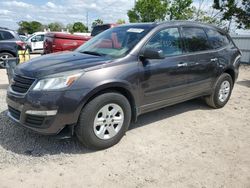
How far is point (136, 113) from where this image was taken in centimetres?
423

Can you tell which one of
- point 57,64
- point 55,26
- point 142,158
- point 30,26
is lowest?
point 142,158

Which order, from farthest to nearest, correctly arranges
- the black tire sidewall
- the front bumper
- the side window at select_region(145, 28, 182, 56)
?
the black tire sidewall → the side window at select_region(145, 28, 182, 56) → the front bumper

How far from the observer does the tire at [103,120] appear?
143 inches

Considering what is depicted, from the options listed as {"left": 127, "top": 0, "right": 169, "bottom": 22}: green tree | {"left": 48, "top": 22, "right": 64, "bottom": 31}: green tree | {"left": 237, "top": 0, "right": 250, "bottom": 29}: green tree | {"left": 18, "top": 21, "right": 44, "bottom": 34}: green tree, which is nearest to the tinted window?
{"left": 237, "top": 0, "right": 250, "bottom": 29}: green tree

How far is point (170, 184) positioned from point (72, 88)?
1633 mm

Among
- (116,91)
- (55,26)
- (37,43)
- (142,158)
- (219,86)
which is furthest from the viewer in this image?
(55,26)

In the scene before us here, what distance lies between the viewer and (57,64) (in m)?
3.80

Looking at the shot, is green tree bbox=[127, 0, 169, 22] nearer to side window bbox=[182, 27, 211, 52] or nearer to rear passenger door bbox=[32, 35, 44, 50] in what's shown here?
rear passenger door bbox=[32, 35, 44, 50]

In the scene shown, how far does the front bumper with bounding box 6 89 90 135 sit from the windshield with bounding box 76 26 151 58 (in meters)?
1.01

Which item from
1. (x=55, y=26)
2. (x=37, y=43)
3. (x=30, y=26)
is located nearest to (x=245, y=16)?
(x=37, y=43)

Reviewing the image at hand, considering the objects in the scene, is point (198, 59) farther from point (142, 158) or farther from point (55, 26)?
point (55, 26)

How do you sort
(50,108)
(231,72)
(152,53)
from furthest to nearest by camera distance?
1. (231,72)
2. (152,53)
3. (50,108)

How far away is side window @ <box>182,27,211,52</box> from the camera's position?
4.96 m

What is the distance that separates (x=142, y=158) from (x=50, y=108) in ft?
4.47
